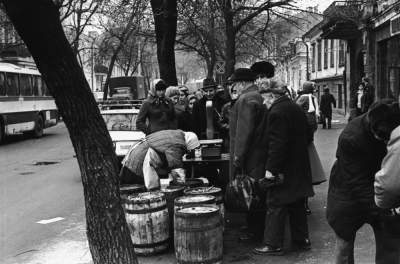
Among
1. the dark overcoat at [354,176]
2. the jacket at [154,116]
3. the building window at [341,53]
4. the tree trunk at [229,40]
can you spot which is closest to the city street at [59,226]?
the dark overcoat at [354,176]

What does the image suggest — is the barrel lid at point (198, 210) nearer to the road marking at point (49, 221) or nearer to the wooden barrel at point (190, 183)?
the wooden barrel at point (190, 183)

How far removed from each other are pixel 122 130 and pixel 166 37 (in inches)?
107

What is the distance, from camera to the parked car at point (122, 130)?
35.6ft

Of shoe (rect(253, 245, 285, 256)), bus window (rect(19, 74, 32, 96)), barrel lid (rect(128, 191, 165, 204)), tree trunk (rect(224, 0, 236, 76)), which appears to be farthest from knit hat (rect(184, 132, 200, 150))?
bus window (rect(19, 74, 32, 96))

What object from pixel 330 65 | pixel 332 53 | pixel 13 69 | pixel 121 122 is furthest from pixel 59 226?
pixel 330 65

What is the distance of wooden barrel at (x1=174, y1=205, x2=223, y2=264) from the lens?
534cm

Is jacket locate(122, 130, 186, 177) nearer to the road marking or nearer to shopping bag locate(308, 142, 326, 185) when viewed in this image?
shopping bag locate(308, 142, 326, 185)

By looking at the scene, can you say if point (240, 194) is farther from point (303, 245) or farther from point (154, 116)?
point (154, 116)

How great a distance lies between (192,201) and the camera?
5758mm

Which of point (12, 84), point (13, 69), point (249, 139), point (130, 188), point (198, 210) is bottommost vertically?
point (198, 210)

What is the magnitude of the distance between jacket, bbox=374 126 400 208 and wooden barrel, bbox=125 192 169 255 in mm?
2881

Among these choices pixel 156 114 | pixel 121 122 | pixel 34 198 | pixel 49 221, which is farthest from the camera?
pixel 121 122

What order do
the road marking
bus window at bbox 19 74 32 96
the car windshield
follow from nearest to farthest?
1. the road marking
2. the car windshield
3. bus window at bbox 19 74 32 96

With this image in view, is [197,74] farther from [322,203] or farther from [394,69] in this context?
[322,203]
